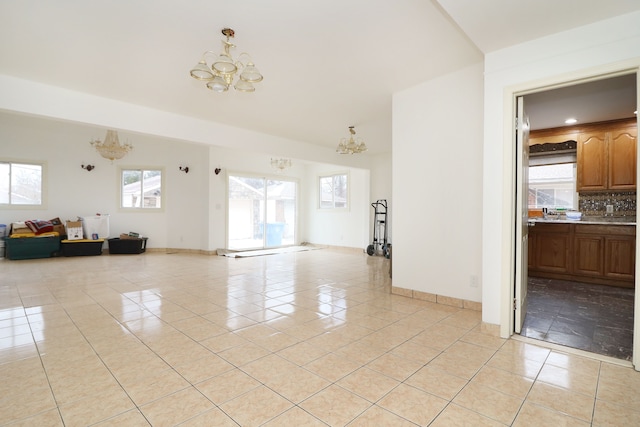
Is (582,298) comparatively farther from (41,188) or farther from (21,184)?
(21,184)

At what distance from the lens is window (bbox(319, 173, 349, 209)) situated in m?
9.62

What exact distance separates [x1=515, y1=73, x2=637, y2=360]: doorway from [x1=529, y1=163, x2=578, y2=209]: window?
192 mm

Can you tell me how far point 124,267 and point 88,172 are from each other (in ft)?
11.4

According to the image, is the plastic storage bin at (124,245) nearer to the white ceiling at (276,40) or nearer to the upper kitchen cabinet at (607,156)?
the white ceiling at (276,40)

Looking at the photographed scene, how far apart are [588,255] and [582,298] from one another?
3.69 ft

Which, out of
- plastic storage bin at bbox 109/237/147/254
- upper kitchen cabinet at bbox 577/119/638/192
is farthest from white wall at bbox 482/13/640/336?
plastic storage bin at bbox 109/237/147/254

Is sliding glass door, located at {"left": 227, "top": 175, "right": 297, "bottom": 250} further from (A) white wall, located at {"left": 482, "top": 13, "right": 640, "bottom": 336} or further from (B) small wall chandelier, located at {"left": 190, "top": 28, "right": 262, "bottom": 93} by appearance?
(A) white wall, located at {"left": 482, "top": 13, "right": 640, "bottom": 336}

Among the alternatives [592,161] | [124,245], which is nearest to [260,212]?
[124,245]

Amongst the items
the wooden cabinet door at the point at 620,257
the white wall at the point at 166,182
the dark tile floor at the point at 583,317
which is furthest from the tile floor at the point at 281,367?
the white wall at the point at 166,182

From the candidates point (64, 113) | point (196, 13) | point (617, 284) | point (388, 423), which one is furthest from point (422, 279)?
point (64, 113)

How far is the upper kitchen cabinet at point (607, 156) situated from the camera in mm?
4738

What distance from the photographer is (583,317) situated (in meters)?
3.30

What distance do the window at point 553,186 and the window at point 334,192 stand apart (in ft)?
15.9

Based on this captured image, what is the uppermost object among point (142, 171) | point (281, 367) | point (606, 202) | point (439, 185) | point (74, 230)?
point (142, 171)
